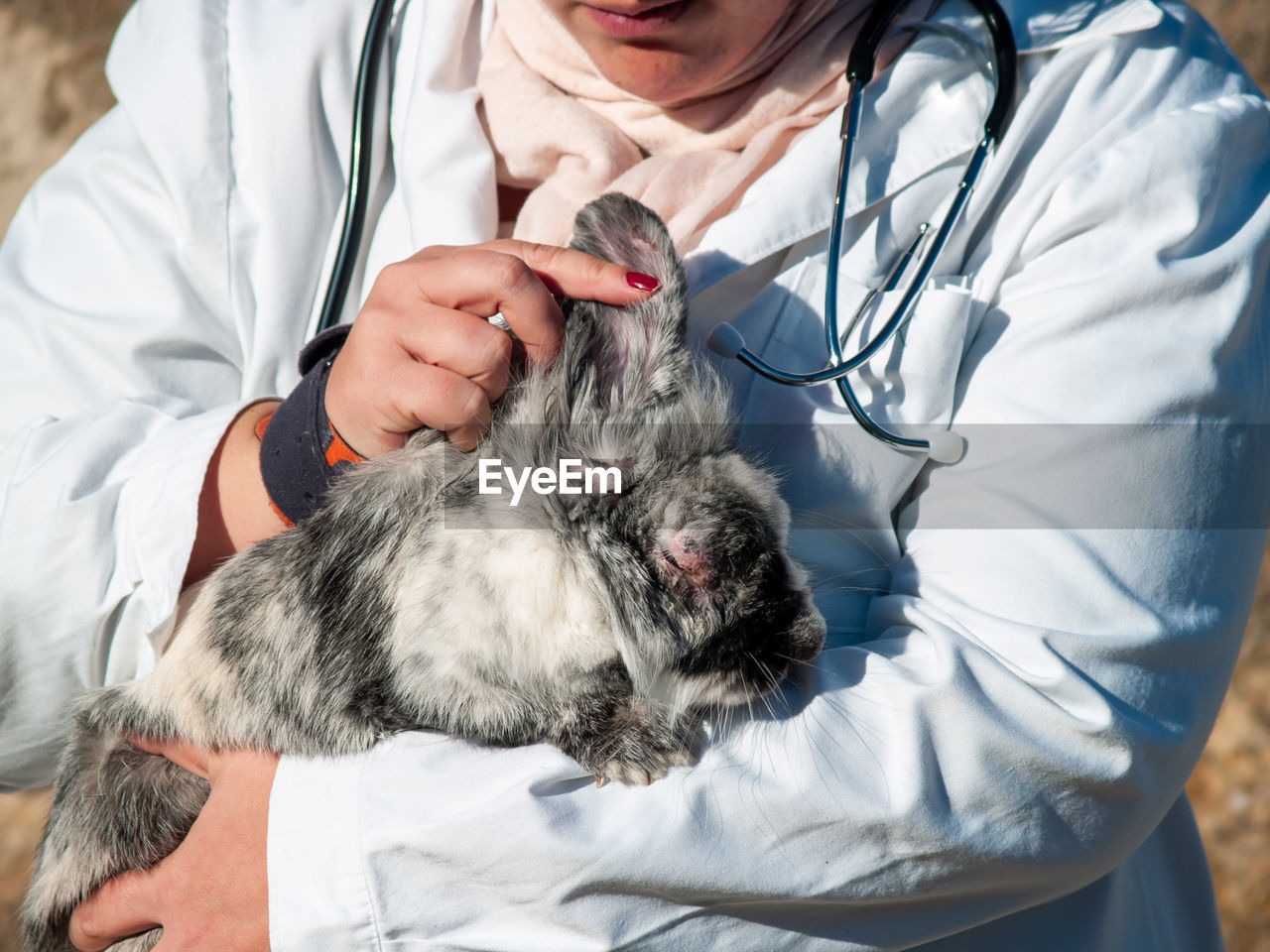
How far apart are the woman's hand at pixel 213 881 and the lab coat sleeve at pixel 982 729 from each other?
9 centimetres

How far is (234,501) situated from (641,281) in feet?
2.70

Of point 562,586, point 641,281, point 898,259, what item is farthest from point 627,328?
point 898,259

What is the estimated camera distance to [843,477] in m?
1.72

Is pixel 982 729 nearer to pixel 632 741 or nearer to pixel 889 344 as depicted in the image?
pixel 632 741

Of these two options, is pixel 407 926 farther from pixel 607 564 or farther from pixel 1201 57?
pixel 1201 57

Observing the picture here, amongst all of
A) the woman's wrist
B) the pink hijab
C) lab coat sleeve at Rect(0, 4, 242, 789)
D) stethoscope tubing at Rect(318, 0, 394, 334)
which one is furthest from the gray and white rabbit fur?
stethoscope tubing at Rect(318, 0, 394, 334)

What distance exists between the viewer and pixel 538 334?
4.96 ft

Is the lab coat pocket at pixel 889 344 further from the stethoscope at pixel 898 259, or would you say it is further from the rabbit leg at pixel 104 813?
the rabbit leg at pixel 104 813

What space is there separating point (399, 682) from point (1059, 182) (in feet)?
4.34

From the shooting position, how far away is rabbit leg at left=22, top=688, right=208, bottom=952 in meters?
1.76

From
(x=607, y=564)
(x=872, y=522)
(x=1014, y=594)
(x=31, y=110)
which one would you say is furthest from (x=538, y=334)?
(x=31, y=110)

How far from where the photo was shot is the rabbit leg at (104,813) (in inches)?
69.4

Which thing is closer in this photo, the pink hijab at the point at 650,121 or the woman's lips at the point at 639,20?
the woman's lips at the point at 639,20

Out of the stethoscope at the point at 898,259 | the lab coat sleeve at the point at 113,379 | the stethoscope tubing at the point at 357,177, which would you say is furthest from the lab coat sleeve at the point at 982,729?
the stethoscope tubing at the point at 357,177
